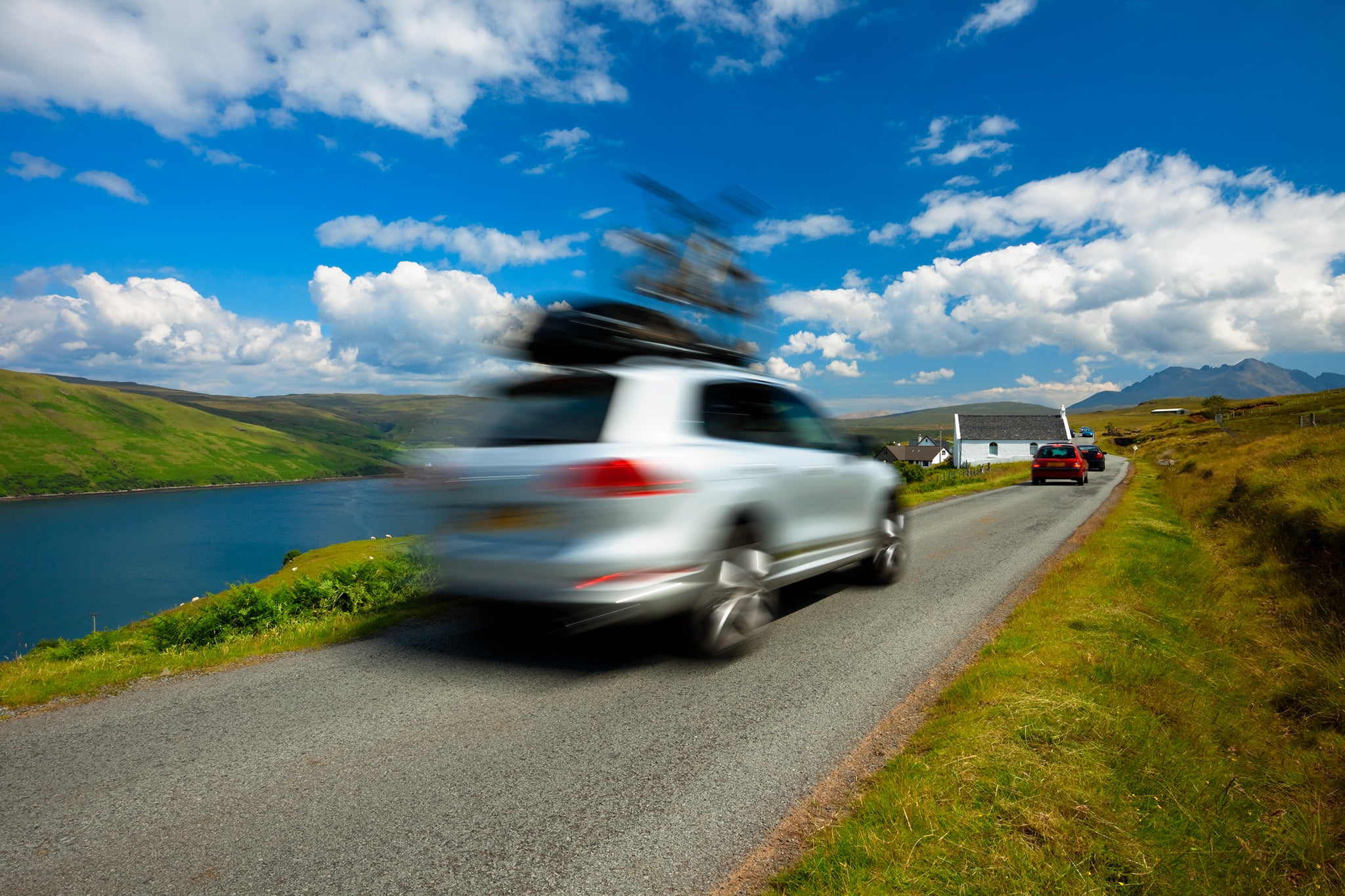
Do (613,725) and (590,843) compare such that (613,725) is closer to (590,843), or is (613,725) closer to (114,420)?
(590,843)

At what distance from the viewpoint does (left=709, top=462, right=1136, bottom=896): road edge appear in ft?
7.73

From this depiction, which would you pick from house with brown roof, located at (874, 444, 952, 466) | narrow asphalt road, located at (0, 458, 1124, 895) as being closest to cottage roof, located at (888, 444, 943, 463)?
house with brown roof, located at (874, 444, 952, 466)

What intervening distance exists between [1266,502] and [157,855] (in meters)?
13.9

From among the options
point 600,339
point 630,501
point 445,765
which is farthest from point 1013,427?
point 445,765

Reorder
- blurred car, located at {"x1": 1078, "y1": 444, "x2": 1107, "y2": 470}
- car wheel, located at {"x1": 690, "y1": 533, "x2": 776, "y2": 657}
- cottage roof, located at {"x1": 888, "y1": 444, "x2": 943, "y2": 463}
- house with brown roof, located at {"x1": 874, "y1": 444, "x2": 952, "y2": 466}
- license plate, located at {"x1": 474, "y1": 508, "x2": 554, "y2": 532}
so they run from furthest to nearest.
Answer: cottage roof, located at {"x1": 888, "y1": 444, "x2": 943, "y2": 463}, house with brown roof, located at {"x1": 874, "y1": 444, "x2": 952, "y2": 466}, blurred car, located at {"x1": 1078, "y1": 444, "x2": 1107, "y2": 470}, car wheel, located at {"x1": 690, "y1": 533, "x2": 776, "y2": 657}, license plate, located at {"x1": 474, "y1": 508, "x2": 554, "y2": 532}

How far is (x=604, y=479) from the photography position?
386 centimetres

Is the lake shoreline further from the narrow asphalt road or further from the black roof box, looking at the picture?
the narrow asphalt road

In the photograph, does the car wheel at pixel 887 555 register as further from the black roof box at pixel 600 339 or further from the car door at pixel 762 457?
the black roof box at pixel 600 339

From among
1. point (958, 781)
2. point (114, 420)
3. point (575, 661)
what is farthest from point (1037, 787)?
point (114, 420)

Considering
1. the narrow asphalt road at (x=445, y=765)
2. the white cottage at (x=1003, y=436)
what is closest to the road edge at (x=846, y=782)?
the narrow asphalt road at (x=445, y=765)

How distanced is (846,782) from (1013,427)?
82.6 metres

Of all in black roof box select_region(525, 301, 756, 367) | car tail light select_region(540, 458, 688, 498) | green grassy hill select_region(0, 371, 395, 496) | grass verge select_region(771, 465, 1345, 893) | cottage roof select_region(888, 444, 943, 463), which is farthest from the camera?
green grassy hill select_region(0, 371, 395, 496)

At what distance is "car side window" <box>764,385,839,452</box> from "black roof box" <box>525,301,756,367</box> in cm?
107

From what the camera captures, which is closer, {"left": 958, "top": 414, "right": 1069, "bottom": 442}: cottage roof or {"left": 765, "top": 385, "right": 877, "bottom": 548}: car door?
{"left": 765, "top": 385, "right": 877, "bottom": 548}: car door
